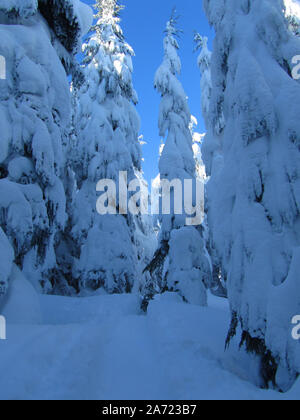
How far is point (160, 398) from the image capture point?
381 cm

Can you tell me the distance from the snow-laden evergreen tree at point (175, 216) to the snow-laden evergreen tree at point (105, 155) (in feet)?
6.81

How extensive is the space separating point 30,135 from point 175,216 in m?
6.37

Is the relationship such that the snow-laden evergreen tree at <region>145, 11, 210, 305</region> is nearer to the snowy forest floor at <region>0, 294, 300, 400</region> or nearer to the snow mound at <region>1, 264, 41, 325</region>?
the snowy forest floor at <region>0, 294, 300, 400</region>

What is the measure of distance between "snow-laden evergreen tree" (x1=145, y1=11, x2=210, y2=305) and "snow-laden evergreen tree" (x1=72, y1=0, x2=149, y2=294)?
2.08 meters

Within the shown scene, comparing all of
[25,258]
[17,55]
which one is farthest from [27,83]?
[25,258]

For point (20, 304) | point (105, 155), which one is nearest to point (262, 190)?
point (20, 304)

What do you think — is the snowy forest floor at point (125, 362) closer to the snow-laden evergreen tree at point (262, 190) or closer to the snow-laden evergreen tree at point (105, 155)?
the snow-laden evergreen tree at point (262, 190)

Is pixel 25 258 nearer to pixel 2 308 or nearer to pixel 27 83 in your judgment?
pixel 2 308

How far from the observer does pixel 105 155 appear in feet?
48.9

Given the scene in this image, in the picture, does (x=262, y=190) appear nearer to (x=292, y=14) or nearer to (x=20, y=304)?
(x=292, y=14)

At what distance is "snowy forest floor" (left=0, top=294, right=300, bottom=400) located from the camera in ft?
12.1

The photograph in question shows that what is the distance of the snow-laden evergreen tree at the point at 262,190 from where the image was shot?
3766 mm

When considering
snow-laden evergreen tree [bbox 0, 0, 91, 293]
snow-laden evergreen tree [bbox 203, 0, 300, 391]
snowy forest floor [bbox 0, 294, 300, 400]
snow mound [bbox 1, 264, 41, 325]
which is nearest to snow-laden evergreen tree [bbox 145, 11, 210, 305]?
snowy forest floor [bbox 0, 294, 300, 400]

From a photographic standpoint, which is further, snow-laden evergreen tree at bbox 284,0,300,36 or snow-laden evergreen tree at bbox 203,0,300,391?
snow-laden evergreen tree at bbox 284,0,300,36
